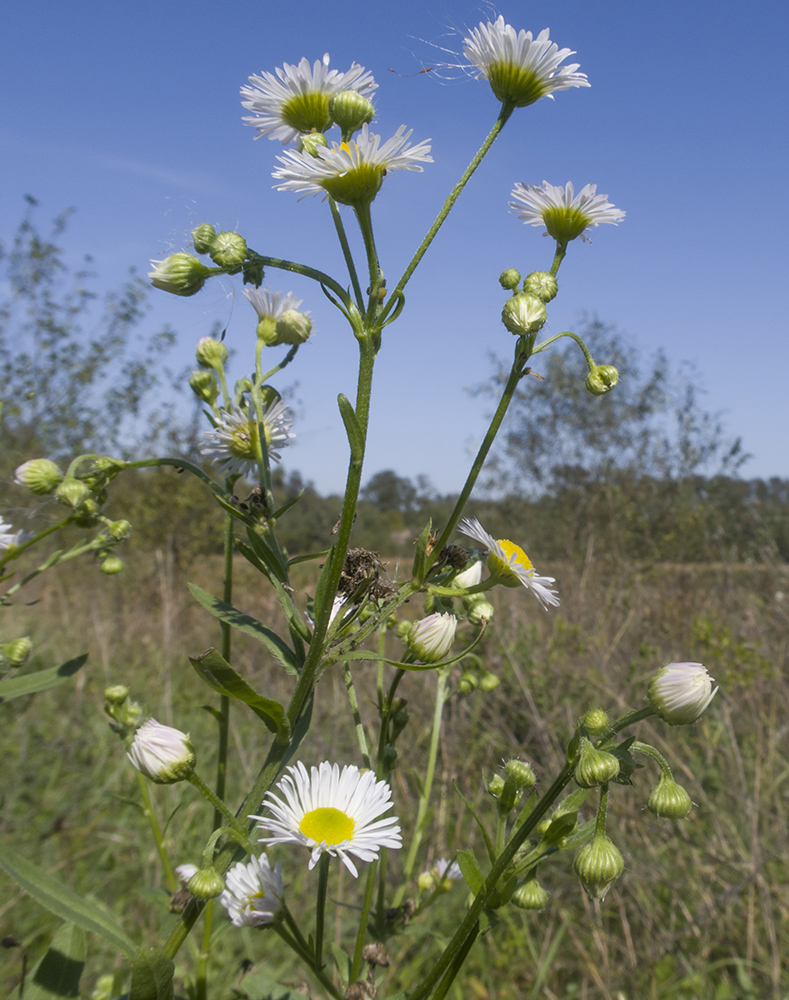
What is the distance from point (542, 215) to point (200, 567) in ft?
27.3

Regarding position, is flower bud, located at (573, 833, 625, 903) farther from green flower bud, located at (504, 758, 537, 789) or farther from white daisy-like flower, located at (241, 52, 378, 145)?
white daisy-like flower, located at (241, 52, 378, 145)

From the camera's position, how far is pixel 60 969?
682 millimetres

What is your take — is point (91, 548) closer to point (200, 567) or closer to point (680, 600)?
point (680, 600)

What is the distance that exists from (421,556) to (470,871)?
33 cm

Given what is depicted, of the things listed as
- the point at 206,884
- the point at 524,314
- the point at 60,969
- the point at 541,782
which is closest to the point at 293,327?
the point at 524,314

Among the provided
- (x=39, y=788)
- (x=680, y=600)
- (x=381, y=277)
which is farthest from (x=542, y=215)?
(x=680, y=600)

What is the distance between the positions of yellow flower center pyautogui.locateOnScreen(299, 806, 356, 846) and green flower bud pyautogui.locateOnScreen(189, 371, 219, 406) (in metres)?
0.57

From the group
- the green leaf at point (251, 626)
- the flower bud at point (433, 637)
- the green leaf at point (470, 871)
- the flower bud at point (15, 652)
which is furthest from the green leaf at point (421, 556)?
the flower bud at point (15, 652)

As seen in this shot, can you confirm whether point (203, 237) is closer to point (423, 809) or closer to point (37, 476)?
point (37, 476)

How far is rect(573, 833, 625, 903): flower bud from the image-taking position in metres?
0.69

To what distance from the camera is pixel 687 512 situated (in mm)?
8320

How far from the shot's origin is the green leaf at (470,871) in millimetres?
692

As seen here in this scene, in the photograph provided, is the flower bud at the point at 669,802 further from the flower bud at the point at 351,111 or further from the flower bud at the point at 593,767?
the flower bud at the point at 351,111

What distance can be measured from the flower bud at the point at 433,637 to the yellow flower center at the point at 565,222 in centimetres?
53
